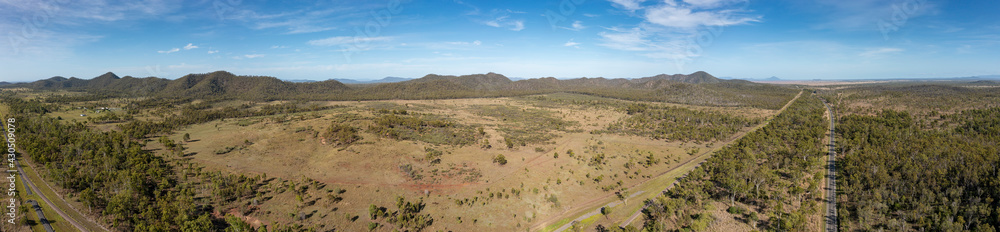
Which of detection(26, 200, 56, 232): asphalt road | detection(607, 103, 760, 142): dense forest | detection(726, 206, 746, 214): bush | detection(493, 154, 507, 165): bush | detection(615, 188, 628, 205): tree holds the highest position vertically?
detection(607, 103, 760, 142): dense forest

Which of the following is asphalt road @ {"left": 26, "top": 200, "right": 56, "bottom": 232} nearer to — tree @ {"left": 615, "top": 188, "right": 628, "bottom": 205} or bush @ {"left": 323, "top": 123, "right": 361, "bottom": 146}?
bush @ {"left": 323, "top": 123, "right": 361, "bottom": 146}

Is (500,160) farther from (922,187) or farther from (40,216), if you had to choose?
(922,187)

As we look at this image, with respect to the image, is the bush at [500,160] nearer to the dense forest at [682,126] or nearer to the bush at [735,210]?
the bush at [735,210]

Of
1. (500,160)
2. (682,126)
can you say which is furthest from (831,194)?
(682,126)

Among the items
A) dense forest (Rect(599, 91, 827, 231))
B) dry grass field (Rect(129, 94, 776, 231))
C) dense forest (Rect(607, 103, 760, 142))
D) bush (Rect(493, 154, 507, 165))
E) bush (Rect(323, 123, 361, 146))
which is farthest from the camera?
dense forest (Rect(607, 103, 760, 142))

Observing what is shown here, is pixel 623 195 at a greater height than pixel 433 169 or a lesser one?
lesser

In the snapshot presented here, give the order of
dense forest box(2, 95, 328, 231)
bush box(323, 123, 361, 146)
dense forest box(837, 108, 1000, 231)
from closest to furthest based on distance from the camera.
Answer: dense forest box(2, 95, 328, 231) → dense forest box(837, 108, 1000, 231) → bush box(323, 123, 361, 146)

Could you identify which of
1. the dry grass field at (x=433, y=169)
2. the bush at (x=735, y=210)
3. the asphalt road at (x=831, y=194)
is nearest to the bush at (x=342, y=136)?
the dry grass field at (x=433, y=169)

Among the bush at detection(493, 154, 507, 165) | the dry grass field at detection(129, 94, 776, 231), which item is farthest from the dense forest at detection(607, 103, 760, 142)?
the bush at detection(493, 154, 507, 165)
